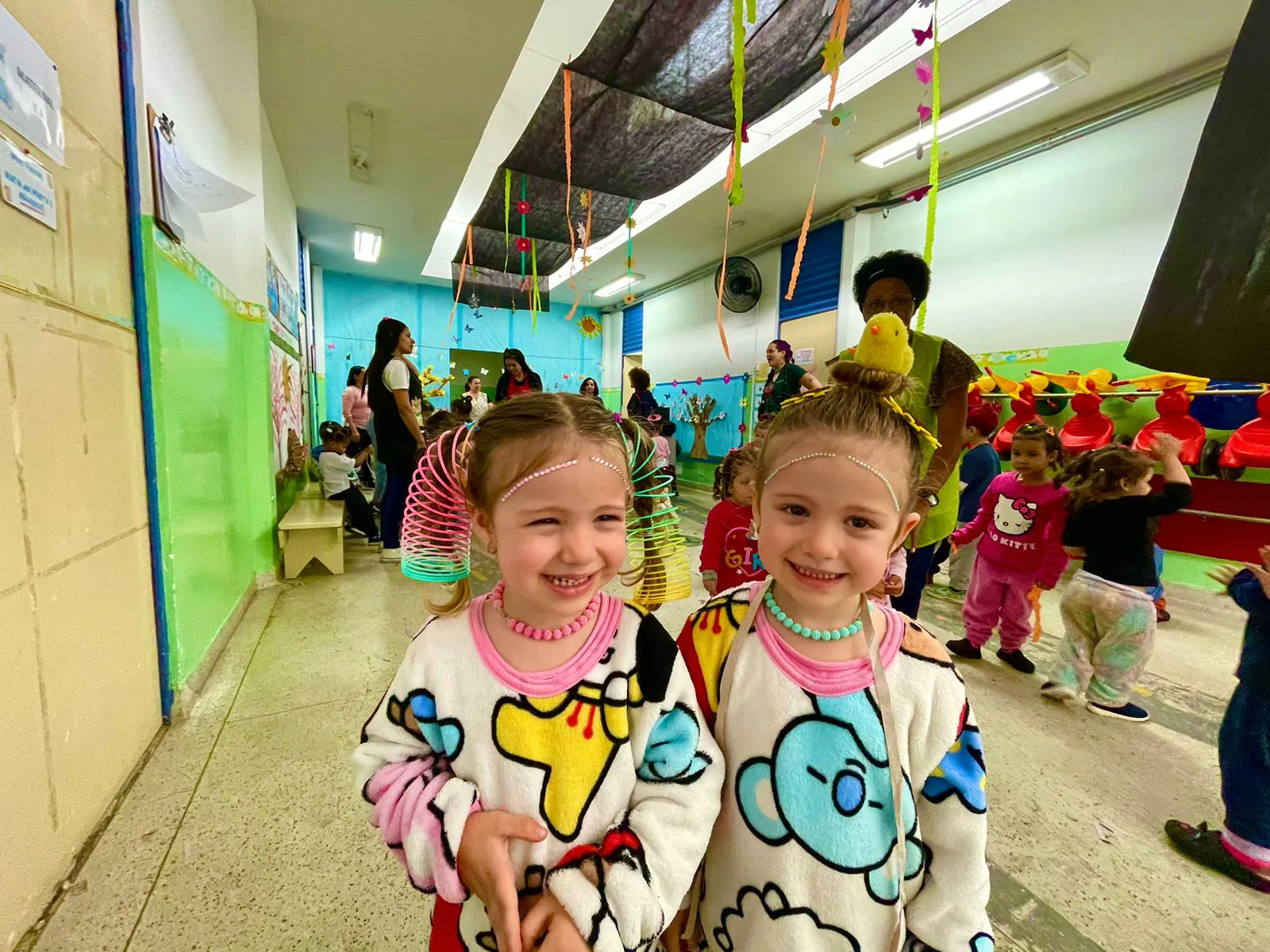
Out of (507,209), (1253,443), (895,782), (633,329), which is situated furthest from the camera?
(633,329)

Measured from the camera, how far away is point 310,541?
3.16m

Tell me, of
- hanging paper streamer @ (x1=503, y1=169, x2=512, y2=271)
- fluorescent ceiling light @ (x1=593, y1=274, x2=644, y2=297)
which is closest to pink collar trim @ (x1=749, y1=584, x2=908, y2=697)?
hanging paper streamer @ (x1=503, y1=169, x2=512, y2=271)

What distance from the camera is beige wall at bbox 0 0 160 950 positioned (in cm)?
96

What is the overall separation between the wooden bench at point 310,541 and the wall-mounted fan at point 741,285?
5.20m

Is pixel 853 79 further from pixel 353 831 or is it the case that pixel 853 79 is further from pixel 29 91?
pixel 353 831

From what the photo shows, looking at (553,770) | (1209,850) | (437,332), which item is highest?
(437,332)

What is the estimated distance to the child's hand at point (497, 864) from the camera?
559mm

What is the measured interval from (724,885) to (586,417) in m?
0.67

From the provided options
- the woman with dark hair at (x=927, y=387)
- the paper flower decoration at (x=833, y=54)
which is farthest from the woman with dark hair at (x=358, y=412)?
the woman with dark hair at (x=927, y=387)

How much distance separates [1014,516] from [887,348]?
205 centimetres

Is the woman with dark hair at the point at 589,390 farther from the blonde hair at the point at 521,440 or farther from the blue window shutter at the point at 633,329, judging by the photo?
the blue window shutter at the point at 633,329

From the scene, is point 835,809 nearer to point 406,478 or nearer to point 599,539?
point 599,539

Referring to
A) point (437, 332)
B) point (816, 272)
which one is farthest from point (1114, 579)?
point (437, 332)

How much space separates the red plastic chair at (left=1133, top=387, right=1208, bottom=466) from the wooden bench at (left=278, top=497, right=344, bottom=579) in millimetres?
4872
